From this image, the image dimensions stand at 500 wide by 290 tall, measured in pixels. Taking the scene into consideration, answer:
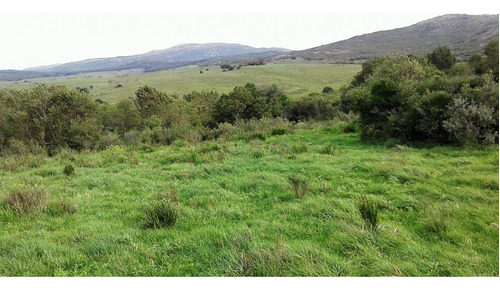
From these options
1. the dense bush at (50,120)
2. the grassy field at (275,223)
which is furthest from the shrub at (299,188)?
the dense bush at (50,120)

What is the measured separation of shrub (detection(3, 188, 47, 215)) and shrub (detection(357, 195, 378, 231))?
6.74 m

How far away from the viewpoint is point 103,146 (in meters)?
21.5

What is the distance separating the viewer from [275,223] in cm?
534

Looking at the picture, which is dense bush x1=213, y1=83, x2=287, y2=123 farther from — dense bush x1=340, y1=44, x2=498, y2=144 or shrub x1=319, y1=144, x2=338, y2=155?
shrub x1=319, y1=144, x2=338, y2=155

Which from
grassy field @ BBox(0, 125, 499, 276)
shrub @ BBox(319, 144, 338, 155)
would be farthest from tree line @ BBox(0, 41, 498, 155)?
shrub @ BBox(319, 144, 338, 155)

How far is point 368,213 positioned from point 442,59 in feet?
123

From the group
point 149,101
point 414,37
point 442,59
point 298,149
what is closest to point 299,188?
point 298,149

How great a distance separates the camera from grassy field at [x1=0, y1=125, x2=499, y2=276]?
3.99m

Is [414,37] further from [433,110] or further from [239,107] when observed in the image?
[433,110]

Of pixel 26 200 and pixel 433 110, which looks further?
pixel 433 110

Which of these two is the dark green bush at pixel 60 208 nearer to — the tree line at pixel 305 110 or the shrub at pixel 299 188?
the shrub at pixel 299 188

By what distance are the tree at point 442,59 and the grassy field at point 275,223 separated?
2993cm

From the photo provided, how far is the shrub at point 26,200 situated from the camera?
6.46m

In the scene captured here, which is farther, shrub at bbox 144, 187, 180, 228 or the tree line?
the tree line
